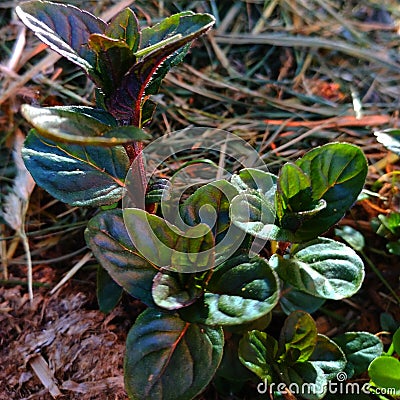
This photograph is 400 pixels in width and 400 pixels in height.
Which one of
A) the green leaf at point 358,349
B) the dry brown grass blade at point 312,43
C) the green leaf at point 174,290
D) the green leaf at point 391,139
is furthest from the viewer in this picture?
the dry brown grass blade at point 312,43

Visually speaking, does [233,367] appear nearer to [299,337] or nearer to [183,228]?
[299,337]

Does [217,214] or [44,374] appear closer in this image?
[217,214]

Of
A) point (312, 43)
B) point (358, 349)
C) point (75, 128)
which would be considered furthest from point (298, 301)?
point (312, 43)

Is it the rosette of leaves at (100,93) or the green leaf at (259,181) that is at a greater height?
the rosette of leaves at (100,93)

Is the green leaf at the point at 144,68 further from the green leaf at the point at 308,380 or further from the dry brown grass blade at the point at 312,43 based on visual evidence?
the dry brown grass blade at the point at 312,43

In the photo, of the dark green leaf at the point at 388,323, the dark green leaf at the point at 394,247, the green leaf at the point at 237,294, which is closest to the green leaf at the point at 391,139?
the dark green leaf at the point at 394,247

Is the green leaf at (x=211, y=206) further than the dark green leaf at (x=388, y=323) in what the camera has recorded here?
No

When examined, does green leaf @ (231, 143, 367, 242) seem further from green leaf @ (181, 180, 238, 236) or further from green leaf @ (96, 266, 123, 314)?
green leaf @ (96, 266, 123, 314)

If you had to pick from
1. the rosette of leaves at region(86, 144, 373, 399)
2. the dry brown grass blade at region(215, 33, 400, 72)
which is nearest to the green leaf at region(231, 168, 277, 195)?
the rosette of leaves at region(86, 144, 373, 399)
